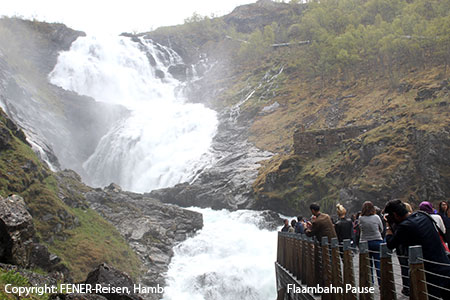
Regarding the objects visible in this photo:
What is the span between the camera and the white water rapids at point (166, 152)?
1858 cm

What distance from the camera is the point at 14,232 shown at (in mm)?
7508

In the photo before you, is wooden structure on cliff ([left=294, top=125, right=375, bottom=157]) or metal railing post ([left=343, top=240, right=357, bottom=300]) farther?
wooden structure on cliff ([left=294, top=125, right=375, bottom=157])

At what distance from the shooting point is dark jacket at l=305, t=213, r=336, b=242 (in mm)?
7340

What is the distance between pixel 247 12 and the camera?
11306 centimetres

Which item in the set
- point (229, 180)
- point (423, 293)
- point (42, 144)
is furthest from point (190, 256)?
point (42, 144)

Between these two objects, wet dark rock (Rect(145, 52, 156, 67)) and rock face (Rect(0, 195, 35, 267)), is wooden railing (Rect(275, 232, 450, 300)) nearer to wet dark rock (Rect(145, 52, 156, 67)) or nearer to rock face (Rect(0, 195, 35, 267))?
rock face (Rect(0, 195, 35, 267))

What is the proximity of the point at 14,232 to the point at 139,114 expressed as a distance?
5457 cm

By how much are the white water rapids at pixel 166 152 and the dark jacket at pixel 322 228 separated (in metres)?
11.1

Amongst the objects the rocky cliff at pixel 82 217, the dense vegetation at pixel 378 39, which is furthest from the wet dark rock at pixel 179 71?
the rocky cliff at pixel 82 217

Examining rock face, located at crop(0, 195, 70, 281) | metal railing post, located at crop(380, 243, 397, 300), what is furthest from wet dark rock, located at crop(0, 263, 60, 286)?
metal railing post, located at crop(380, 243, 397, 300)

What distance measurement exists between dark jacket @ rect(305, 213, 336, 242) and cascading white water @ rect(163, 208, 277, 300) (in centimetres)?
1102

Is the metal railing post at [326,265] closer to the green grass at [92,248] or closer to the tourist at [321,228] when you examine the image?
the tourist at [321,228]

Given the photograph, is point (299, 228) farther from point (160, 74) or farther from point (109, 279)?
point (160, 74)

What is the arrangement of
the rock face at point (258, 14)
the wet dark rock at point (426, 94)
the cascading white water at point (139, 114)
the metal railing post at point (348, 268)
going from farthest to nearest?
the rock face at point (258, 14) → the cascading white water at point (139, 114) → the wet dark rock at point (426, 94) → the metal railing post at point (348, 268)
